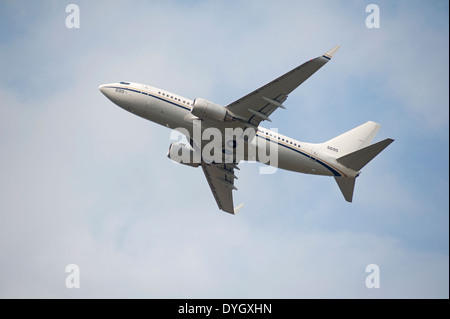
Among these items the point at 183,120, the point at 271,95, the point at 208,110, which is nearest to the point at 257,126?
the point at 271,95

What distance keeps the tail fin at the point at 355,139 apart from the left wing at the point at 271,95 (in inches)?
361

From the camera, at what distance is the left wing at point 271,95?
43.3 metres

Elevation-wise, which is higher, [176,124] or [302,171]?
[176,124]

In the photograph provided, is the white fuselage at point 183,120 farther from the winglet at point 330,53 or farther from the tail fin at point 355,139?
the winglet at point 330,53

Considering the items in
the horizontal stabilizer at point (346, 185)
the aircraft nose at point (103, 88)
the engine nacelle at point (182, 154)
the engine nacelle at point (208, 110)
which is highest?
the aircraft nose at point (103, 88)

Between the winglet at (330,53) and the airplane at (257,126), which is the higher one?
the winglet at (330,53)

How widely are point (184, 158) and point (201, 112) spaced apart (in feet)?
31.8

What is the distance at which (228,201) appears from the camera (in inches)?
2399

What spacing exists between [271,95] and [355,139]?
12.8 meters

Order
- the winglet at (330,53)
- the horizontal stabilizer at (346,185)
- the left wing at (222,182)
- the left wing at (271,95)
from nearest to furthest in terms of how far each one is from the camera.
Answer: the winglet at (330,53), the left wing at (271,95), the horizontal stabilizer at (346,185), the left wing at (222,182)

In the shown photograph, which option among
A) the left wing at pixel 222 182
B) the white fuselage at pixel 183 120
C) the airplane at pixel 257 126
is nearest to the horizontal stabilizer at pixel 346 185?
the airplane at pixel 257 126

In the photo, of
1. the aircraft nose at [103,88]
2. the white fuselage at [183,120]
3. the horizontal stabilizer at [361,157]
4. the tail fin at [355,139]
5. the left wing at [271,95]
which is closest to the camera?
the left wing at [271,95]
